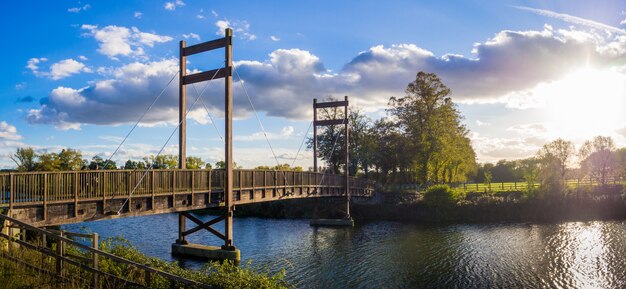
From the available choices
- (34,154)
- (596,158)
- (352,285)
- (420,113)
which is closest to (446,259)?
(352,285)

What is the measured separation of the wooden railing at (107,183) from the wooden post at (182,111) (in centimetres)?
176

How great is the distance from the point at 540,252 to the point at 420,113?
92.2 feet

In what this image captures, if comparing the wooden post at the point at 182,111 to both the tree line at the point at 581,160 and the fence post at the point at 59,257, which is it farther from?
the tree line at the point at 581,160

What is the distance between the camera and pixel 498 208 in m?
41.8

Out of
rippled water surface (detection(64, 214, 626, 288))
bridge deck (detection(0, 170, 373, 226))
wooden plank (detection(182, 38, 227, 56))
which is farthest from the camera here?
wooden plank (detection(182, 38, 227, 56))

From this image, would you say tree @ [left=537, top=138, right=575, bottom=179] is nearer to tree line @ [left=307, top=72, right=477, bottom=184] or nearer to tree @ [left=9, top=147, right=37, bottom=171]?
tree line @ [left=307, top=72, right=477, bottom=184]

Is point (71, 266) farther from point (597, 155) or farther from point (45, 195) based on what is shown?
point (597, 155)

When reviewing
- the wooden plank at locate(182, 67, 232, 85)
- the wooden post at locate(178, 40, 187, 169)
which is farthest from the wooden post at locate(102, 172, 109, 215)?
the wooden plank at locate(182, 67, 232, 85)

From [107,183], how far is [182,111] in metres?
7.05

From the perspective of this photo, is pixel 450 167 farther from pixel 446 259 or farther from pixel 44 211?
pixel 44 211

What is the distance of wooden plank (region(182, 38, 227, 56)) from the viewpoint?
72.1 ft

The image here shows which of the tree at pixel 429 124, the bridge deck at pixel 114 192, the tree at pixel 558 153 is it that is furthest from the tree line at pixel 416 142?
the bridge deck at pixel 114 192

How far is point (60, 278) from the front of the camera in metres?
Result: 9.63

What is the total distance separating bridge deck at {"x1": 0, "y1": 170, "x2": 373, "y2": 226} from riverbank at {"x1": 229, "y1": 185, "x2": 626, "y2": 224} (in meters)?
18.8
